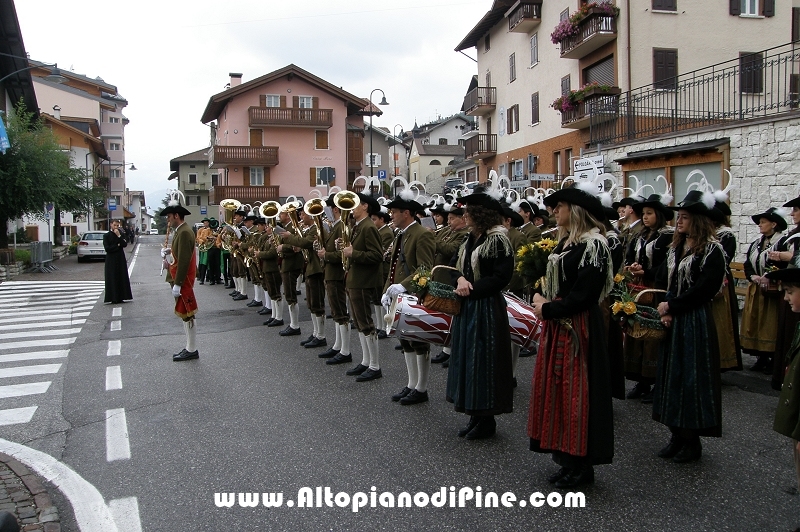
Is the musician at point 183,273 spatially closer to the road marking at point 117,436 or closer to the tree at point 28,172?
the road marking at point 117,436

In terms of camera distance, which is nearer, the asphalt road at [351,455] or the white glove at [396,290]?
the asphalt road at [351,455]

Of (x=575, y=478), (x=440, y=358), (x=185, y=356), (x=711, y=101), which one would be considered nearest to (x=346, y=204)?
(x=440, y=358)

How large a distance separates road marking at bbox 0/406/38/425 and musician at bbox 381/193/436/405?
3.74 metres

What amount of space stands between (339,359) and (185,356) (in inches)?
86.5

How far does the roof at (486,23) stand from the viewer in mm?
33219

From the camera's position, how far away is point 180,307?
9203mm

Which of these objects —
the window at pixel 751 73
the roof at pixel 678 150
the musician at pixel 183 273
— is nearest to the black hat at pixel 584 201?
the musician at pixel 183 273

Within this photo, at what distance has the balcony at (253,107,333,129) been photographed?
170 ft

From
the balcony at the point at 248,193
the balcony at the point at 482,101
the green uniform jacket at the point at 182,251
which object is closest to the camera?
the green uniform jacket at the point at 182,251

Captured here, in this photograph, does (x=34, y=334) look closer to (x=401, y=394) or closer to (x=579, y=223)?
(x=401, y=394)

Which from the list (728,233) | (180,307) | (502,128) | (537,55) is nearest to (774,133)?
(728,233)

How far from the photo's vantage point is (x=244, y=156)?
52031 millimetres

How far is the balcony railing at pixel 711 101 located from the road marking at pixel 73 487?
1253cm

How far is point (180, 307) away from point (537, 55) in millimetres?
24751
